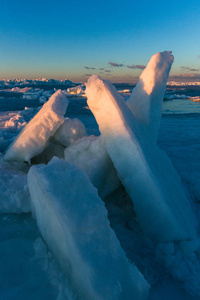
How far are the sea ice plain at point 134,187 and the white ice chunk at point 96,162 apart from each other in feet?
0.04

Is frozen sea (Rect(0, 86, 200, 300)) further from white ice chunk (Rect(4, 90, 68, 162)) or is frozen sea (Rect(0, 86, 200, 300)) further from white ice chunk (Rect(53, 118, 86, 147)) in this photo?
white ice chunk (Rect(53, 118, 86, 147))

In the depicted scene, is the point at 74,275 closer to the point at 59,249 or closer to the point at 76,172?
the point at 59,249

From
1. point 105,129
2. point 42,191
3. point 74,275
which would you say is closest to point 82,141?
point 105,129

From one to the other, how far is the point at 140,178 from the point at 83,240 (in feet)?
3.39

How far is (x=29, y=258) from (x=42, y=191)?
21.8 inches

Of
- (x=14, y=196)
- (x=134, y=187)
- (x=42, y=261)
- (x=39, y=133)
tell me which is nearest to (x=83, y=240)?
(x=42, y=261)

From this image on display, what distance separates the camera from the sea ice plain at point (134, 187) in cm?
137

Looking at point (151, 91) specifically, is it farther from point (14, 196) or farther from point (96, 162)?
point (14, 196)

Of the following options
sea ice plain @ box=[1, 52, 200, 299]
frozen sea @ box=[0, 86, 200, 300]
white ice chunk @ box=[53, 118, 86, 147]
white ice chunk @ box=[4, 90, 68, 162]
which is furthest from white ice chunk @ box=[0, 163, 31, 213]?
white ice chunk @ box=[53, 118, 86, 147]

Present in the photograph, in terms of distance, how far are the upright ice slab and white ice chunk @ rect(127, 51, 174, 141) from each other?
70.2 inches

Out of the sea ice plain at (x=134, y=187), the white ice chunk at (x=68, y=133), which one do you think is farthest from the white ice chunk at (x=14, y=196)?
the white ice chunk at (x=68, y=133)

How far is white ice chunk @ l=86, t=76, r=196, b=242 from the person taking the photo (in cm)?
203

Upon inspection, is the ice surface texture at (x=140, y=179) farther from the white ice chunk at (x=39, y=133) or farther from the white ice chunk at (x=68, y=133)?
the white ice chunk at (x=68, y=133)

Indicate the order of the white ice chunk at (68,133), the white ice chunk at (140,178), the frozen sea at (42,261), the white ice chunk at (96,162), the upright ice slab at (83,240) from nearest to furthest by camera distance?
the upright ice slab at (83,240)
the frozen sea at (42,261)
the white ice chunk at (140,178)
the white ice chunk at (96,162)
the white ice chunk at (68,133)
